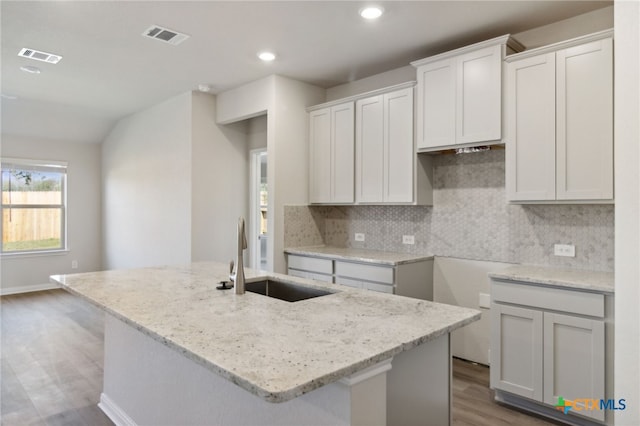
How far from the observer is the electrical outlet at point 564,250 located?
288 cm

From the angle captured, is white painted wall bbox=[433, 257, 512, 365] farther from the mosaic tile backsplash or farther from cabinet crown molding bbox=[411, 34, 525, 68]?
cabinet crown molding bbox=[411, 34, 525, 68]

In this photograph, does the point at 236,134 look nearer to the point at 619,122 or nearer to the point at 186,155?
the point at 186,155

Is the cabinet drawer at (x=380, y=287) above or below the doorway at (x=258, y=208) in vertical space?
below

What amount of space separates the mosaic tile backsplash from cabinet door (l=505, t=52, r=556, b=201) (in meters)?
0.34

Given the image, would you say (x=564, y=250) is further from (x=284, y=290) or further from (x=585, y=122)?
(x=284, y=290)

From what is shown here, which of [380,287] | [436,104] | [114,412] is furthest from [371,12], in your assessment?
[114,412]

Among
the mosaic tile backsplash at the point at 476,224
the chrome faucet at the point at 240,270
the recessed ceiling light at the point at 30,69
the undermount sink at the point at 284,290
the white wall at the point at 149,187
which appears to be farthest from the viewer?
the white wall at the point at 149,187

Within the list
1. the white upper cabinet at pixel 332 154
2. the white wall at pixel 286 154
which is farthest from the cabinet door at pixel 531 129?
the white wall at pixel 286 154

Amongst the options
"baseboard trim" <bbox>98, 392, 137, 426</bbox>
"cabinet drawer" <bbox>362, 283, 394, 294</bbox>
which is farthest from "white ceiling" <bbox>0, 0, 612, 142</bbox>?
"baseboard trim" <bbox>98, 392, 137, 426</bbox>

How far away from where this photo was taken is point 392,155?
3.68 metres

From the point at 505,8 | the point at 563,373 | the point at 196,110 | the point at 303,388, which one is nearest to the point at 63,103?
the point at 196,110

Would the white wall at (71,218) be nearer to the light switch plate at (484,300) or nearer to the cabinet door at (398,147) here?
the cabinet door at (398,147)

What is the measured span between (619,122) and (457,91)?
1344mm

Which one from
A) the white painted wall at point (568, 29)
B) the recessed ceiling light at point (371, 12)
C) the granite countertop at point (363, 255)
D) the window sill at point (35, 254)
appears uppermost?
the recessed ceiling light at point (371, 12)
